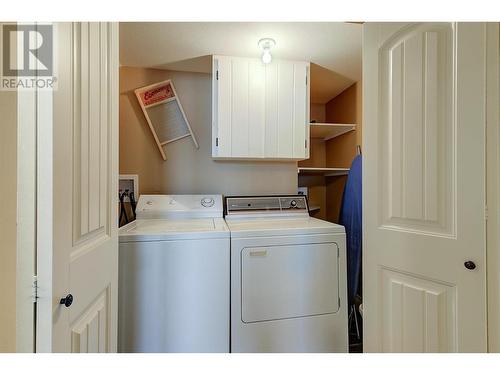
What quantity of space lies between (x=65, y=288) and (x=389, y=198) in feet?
4.09

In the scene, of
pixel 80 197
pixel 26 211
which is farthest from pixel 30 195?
pixel 80 197

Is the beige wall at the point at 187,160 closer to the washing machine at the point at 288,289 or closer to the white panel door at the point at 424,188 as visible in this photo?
the washing machine at the point at 288,289

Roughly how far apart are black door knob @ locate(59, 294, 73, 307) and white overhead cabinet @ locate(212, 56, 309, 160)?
4.60 feet

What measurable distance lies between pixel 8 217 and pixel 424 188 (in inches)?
55.9

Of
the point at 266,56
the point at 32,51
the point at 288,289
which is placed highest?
the point at 266,56

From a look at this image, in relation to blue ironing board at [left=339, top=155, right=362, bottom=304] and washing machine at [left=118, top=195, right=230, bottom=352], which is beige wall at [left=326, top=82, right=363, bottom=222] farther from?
washing machine at [left=118, top=195, right=230, bottom=352]

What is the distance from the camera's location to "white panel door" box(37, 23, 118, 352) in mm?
527

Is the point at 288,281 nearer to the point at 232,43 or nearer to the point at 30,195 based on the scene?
the point at 30,195

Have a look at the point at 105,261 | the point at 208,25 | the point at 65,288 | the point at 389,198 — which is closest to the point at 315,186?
the point at 389,198

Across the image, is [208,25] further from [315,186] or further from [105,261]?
[315,186]

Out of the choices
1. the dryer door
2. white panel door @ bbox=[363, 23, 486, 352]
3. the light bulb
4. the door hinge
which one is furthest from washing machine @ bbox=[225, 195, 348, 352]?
the light bulb

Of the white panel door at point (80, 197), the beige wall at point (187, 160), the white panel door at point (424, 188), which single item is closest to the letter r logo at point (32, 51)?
the white panel door at point (80, 197)

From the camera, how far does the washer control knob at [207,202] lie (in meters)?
1.93

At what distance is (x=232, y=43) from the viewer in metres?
1.65
